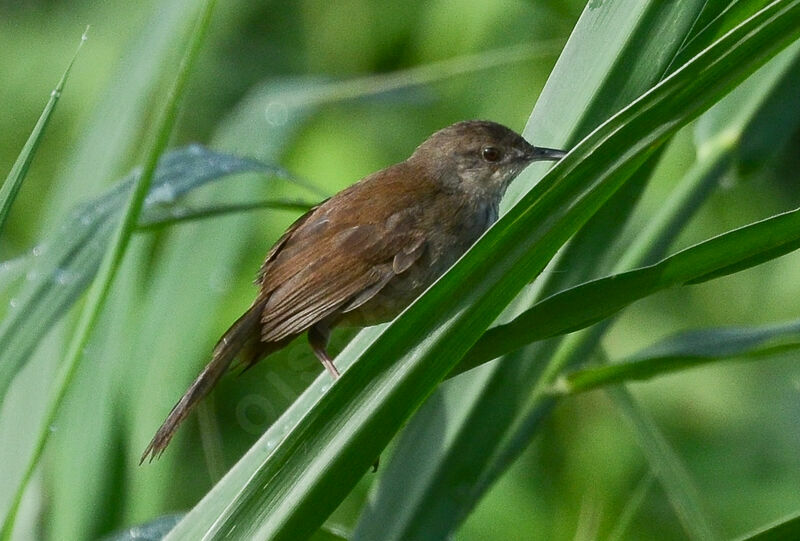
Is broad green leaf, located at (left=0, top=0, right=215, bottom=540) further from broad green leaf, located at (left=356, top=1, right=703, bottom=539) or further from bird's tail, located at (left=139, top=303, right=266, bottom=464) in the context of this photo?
broad green leaf, located at (left=356, top=1, right=703, bottom=539)

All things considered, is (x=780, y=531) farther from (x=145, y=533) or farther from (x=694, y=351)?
(x=145, y=533)

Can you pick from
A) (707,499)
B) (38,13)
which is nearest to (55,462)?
(707,499)

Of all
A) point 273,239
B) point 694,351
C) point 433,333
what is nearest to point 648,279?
point 433,333

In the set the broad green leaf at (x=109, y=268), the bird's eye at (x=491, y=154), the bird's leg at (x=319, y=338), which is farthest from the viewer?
the bird's eye at (x=491, y=154)

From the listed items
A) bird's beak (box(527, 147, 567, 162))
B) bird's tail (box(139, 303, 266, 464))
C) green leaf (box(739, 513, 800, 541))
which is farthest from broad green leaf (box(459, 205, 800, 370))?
bird's tail (box(139, 303, 266, 464))

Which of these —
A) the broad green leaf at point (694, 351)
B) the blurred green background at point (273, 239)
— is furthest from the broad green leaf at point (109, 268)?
the broad green leaf at point (694, 351)

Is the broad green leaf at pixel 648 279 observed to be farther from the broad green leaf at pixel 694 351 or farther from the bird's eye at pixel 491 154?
the bird's eye at pixel 491 154

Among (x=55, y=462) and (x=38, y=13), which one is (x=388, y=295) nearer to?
(x=55, y=462)
